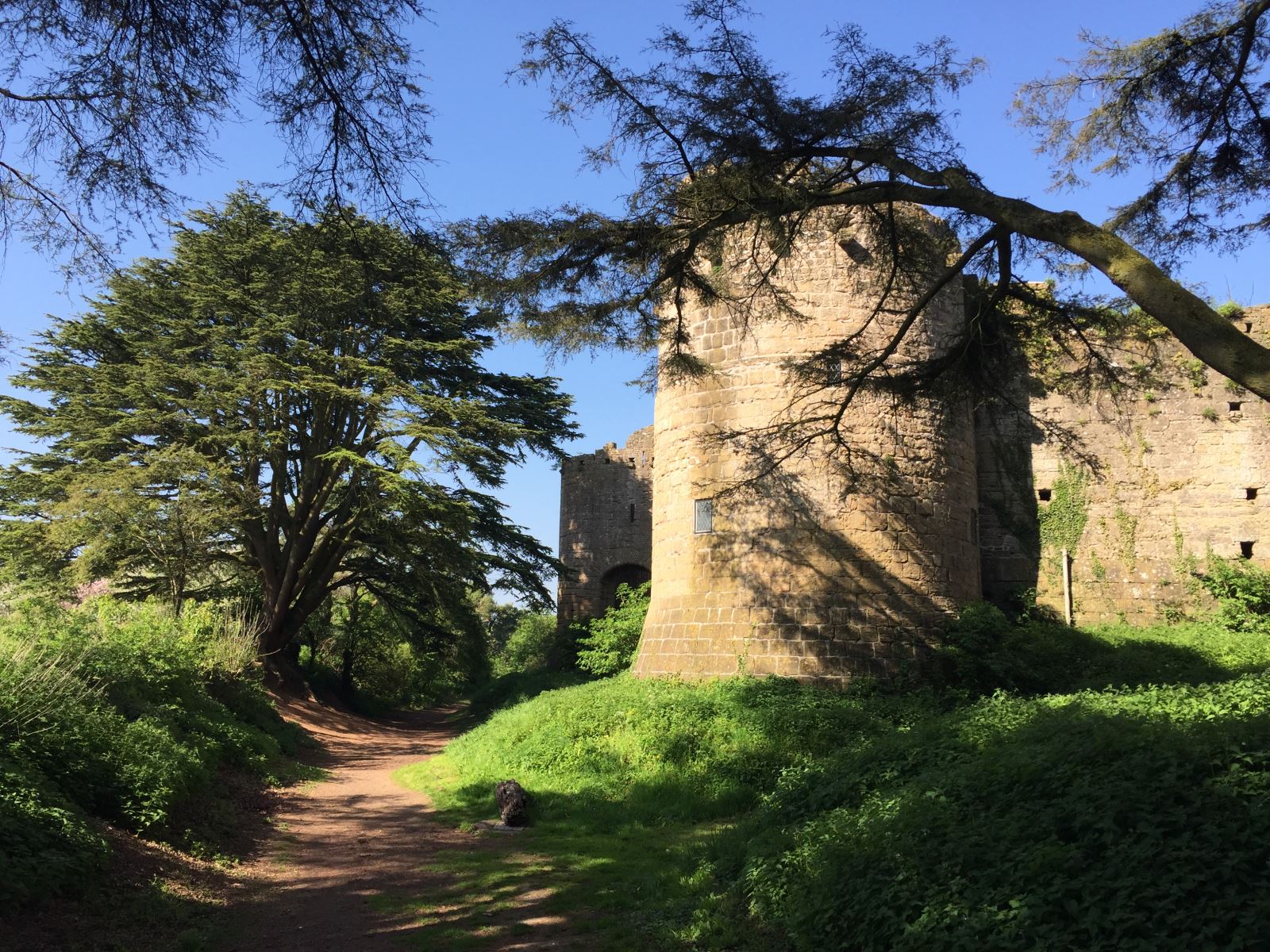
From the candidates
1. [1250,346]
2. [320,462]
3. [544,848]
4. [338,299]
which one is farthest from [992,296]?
[320,462]

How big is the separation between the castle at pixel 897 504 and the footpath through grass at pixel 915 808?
914 millimetres

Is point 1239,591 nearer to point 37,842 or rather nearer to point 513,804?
point 513,804

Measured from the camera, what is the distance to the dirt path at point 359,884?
229 inches

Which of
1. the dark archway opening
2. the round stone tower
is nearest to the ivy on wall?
the round stone tower

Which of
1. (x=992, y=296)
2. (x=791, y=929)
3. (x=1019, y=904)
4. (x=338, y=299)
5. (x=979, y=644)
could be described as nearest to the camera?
(x=1019, y=904)

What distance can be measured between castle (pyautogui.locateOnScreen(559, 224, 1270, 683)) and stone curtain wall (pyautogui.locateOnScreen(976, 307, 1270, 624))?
3 cm

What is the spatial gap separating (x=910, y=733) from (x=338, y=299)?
1359cm

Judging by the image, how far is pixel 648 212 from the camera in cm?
710

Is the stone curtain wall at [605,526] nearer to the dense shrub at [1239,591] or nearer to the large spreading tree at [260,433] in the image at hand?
the large spreading tree at [260,433]

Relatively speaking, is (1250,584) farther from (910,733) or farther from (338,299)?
(338,299)

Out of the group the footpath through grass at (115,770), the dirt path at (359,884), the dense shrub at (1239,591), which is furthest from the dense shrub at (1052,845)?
the dense shrub at (1239,591)

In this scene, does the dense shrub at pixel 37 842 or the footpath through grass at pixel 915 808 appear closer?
the footpath through grass at pixel 915 808

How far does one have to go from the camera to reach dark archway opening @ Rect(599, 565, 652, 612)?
24.0 meters

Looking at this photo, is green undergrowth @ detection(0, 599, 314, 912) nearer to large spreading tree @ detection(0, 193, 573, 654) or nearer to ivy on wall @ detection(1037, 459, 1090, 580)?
large spreading tree @ detection(0, 193, 573, 654)
